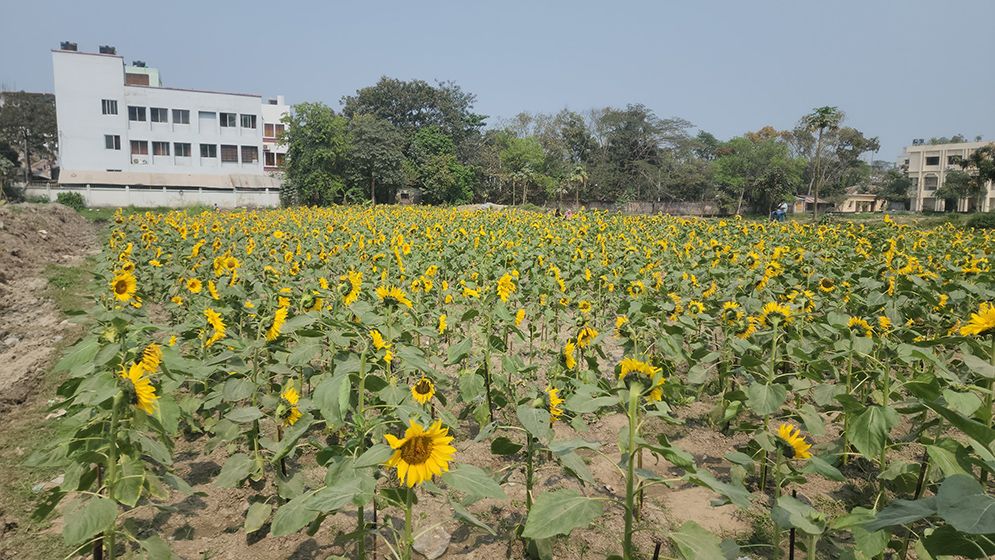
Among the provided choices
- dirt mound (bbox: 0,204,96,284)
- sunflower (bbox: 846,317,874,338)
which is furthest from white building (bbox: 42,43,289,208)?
sunflower (bbox: 846,317,874,338)

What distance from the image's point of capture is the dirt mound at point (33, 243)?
31.8 ft

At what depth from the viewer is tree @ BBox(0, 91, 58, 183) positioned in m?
43.5

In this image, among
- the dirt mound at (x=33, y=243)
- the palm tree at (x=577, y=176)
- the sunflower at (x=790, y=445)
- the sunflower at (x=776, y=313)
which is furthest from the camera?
the palm tree at (x=577, y=176)

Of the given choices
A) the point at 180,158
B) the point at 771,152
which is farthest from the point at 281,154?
the point at 771,152

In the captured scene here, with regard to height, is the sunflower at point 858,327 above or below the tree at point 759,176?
below

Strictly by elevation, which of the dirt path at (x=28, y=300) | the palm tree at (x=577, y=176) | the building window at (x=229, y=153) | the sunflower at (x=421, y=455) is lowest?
the dirt path at (x=28, y=300)

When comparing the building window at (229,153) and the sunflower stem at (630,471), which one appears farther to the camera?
the building window at (229,153)

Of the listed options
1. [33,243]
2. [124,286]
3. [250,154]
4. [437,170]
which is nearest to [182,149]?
[250,154]

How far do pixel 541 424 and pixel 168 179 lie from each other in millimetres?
44021

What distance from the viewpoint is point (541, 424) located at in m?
1.71

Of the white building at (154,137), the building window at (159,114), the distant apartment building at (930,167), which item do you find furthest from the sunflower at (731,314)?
the distant apartment building at (930,167)

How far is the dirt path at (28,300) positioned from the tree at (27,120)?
38.3m

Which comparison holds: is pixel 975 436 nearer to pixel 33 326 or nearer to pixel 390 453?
pixel 390 453

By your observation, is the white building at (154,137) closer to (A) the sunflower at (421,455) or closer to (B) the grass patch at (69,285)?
(B) the grass patch at (69,285)
